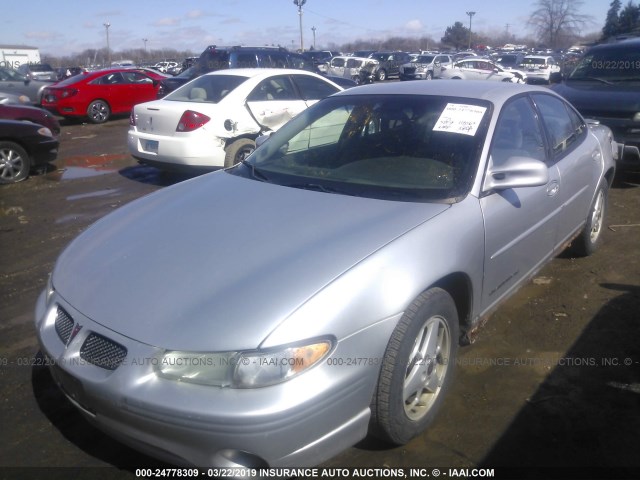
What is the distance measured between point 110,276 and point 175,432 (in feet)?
2.79

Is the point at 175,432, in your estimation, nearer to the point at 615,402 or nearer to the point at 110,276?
the point at 110,276

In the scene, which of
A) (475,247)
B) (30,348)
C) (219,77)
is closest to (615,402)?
(475,247)

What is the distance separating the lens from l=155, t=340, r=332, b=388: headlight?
211cm

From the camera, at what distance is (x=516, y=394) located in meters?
3.15

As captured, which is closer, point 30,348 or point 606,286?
point 30,348

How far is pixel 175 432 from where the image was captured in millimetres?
2117

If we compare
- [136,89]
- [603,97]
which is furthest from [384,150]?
[136,89]

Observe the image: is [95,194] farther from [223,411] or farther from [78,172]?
[223,411]

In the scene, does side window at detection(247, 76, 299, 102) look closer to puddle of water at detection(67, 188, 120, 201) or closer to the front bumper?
puddle of water at detection(67, 188, 120, 201)

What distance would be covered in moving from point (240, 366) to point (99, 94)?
49.9 feet

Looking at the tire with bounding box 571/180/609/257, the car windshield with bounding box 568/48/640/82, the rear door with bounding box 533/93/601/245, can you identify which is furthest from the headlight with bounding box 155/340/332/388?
the car windshield with bounding box 568/48/640/82

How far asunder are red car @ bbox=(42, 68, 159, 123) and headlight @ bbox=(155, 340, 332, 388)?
1470 cm

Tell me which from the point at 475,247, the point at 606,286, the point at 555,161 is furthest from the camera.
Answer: the point at 606,286

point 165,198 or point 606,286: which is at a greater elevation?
point 165,198
